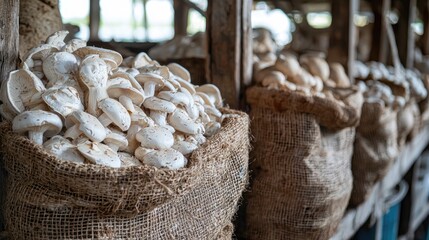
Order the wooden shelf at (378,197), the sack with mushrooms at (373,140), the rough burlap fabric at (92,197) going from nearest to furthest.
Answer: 1. the rough burlap fabric at (92,197)
2. the wooden shelf at (378,197)
3. the sack with mushrooms at (373,140)

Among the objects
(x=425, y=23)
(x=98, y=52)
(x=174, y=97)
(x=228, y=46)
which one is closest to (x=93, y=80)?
(x=98, y=52)

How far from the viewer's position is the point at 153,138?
1.42m

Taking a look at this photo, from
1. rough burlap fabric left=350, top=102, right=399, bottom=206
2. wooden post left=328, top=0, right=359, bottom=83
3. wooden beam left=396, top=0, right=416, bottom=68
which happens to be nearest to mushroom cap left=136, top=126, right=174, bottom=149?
rough burlap fabric left=350, top=102, right=399, bottom=206

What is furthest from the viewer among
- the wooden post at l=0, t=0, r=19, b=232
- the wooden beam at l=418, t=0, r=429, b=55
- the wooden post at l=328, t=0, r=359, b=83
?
the wooden beam at l=418, t=0, r=429, b=55

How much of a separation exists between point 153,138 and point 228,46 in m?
0.88

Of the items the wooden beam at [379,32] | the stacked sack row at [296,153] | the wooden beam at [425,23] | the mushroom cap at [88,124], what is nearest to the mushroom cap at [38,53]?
the mushroom cap at [88,124]

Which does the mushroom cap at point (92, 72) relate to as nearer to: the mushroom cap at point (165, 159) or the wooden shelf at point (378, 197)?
the mushroom cap at point (165, 159)

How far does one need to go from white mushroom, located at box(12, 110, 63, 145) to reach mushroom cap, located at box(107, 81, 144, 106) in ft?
0.61

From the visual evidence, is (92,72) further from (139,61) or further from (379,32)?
(379,32)

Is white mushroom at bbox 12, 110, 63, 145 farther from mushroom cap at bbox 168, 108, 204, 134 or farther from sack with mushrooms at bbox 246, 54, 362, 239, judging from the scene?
sack with mushrooms at bbox 246, 54, 362, 239

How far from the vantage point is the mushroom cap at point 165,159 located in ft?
4.50

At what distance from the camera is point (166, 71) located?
1.72 m

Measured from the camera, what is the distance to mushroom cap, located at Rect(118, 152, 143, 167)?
137cm

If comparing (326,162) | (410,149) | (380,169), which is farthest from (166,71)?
(410,149)
